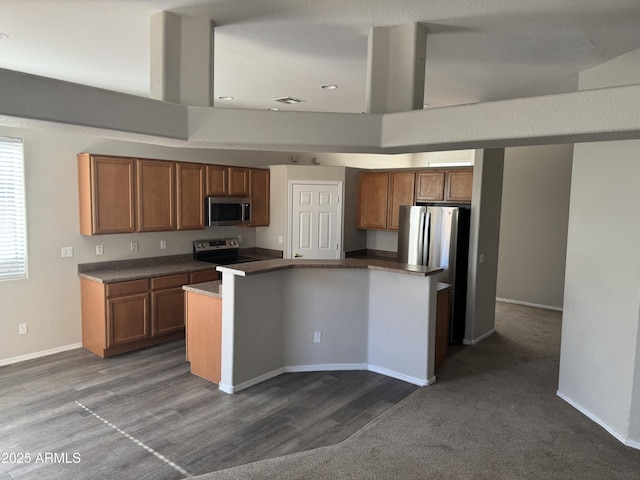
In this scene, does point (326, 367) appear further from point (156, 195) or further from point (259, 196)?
point (259, 196)

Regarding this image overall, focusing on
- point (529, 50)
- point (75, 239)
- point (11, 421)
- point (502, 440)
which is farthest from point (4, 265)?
point (529, 50)

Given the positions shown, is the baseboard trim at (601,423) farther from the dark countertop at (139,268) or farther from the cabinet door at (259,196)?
the cabinet door at (259,196)

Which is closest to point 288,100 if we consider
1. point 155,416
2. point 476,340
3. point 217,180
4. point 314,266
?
point 217,180

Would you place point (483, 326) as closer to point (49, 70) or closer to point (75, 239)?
point (75, 239)

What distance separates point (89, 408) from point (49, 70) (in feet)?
9.64

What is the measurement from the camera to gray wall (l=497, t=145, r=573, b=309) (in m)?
6.89

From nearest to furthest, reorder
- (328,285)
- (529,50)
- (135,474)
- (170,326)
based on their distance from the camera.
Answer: (135,474), (529,50), (328,285), (170,326)

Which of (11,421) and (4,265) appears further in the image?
(4,265)

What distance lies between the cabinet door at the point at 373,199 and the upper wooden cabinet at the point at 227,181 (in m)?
1.76

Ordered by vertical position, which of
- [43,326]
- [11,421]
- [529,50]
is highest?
[529,50]

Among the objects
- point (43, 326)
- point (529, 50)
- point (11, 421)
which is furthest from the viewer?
point (43, 326)

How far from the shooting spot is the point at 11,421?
338cm

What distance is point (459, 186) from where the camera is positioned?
563 centimetres

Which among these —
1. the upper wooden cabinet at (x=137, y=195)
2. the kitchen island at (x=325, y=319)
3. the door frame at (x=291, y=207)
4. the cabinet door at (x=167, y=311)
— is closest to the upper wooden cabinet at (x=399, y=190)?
the door frame at (x=291, y=207)
